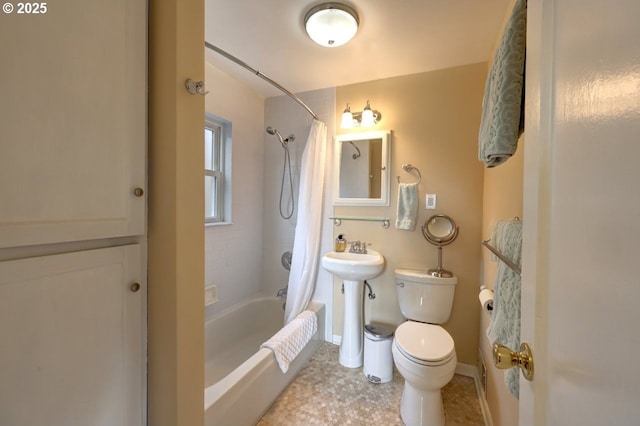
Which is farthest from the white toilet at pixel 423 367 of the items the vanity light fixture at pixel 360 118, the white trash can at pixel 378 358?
Result: the vanity light fixture at pixel 360 118

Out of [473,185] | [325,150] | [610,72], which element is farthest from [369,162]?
[610,72]

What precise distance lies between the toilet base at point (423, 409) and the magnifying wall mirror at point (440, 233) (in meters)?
0.78

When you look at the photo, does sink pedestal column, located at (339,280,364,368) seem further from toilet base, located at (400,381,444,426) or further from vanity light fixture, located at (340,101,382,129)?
vanity light fixture, located at (340,101,382,129)

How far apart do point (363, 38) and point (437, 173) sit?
3.68 ft

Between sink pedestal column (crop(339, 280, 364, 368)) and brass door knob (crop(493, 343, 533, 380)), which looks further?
sink pedestal column (crop(339, 280, 364, 368))

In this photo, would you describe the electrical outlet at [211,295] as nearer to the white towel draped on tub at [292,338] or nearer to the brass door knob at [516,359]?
the white towel draped on tub at [292,338]

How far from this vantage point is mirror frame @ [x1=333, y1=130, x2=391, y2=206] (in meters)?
2.06

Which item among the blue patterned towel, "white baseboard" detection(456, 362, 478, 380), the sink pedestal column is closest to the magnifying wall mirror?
the sink pedestal column

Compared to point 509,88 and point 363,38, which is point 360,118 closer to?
point 363,38

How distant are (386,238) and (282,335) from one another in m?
1.13

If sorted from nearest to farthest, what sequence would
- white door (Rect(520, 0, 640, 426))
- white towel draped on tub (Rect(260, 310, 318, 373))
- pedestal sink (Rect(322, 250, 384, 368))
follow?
white door (Rect(520, 0, 640, 426)), white towel draped on tub (Rect(260, 310, 318, 373)), pedestal sink (Rect(322, 250, 384, 368))

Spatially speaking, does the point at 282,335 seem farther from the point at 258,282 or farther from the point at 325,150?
the point at 325,150

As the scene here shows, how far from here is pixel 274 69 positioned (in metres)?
1.99

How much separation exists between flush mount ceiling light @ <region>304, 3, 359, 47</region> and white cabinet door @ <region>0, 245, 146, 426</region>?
1474 millimetres
